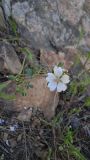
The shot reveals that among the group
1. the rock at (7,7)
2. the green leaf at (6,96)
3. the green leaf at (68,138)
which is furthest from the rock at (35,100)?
the rock at (7,7)

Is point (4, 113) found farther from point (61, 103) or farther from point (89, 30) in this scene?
point (89, 30)

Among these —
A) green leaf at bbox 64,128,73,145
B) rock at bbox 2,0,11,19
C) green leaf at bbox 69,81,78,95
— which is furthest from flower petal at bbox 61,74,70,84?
rock at bbox 2,0,11,19

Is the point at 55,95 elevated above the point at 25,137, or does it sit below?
above

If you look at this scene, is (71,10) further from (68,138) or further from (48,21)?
(68,138)

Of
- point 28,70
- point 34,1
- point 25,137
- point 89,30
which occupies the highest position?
point 34,1

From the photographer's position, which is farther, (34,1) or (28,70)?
(34,1)

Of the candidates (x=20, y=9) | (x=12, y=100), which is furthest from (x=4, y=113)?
(x=20, y=9)

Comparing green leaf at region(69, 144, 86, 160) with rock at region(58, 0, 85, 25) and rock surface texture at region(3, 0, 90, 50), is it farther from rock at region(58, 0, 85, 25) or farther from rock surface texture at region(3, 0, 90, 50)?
rock at region(58, 0, 85, 25)
